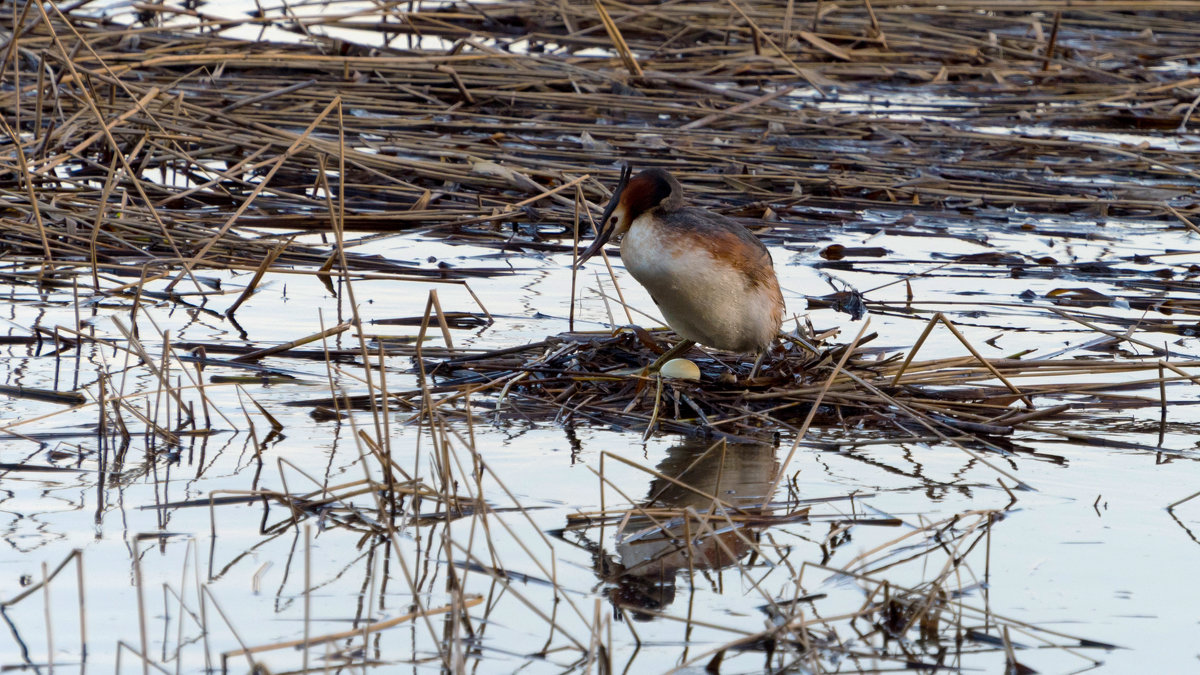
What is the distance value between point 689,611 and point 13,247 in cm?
406

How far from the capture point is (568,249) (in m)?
6.69

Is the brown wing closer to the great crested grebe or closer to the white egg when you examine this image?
the great crested grebe

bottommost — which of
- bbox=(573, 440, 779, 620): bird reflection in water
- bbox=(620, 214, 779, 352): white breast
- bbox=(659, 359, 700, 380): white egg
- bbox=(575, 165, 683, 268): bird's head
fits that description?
bbox=(573, 440, 779, 620): bird reflection in water

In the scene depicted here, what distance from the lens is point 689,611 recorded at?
2.97 m

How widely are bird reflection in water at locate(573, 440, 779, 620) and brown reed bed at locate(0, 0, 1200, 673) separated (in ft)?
0.04

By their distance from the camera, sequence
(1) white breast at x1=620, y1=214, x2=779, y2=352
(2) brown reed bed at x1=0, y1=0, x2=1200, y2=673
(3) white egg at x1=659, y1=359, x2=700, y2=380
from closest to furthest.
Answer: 1. (2) brown reed bed at x1=0, y1=0, x2=1200, y2=673
2. (1) white breast at x1=620, y1=214, x2=779, y2=352
3. (3) white egg at x1=659, y1=359, x2=700, y2=380

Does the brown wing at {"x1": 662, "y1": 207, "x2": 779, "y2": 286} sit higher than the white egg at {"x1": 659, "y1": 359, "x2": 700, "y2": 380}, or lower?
higher

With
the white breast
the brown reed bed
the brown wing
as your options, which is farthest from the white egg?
the brown wing

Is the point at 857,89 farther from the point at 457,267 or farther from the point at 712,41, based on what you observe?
the point at 457,267

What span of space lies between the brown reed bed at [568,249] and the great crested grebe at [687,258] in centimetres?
28

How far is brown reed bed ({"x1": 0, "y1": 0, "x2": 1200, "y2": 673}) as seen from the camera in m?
2.97

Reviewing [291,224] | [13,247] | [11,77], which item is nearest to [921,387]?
[291,224]

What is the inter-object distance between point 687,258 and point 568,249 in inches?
101

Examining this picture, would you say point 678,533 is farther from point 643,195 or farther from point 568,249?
point 568,249
